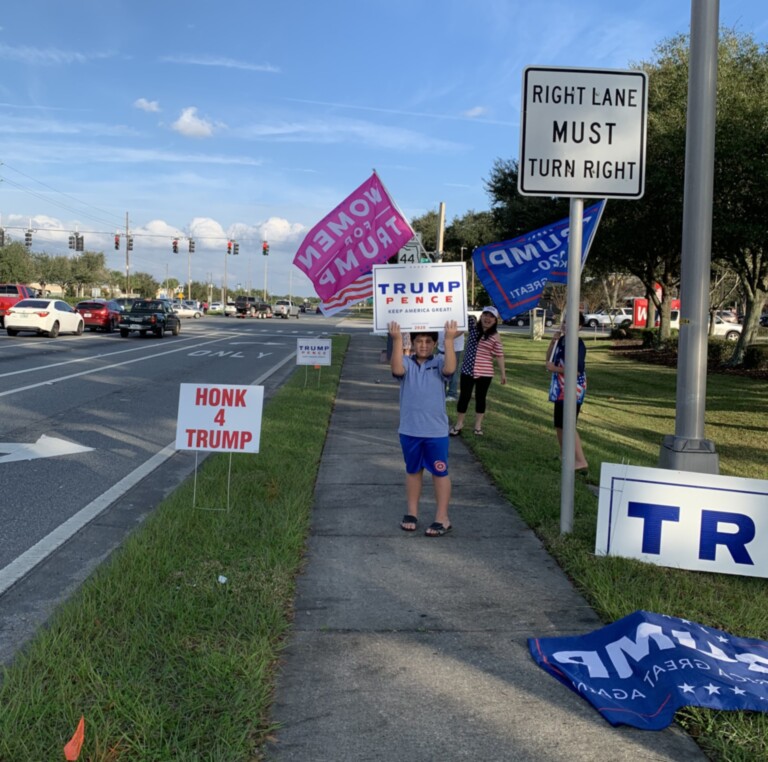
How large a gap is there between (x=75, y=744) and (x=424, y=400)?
3521 millimetres

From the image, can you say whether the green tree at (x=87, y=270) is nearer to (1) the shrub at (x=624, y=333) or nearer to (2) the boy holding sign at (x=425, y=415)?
(1) the shrub at (x=624, y=333)

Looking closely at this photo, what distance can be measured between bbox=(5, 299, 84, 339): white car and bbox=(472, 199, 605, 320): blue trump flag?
26013 millimetres

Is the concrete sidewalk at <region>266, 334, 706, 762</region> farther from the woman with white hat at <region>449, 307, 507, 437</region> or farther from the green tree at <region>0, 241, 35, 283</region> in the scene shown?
the green tree at <region>0, 241, 35, 283</region>

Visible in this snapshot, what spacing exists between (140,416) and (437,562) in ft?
24.8

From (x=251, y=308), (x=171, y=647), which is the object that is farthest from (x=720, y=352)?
(x=251, y=308)

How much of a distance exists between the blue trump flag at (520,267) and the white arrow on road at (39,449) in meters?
4.85

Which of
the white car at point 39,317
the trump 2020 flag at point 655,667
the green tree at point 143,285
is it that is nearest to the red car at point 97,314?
the white car at point 39,317

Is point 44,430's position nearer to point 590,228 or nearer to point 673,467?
point 590,228

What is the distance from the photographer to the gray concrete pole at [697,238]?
570 centimetres

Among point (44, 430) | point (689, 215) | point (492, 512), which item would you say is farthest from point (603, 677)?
point (44, 430)

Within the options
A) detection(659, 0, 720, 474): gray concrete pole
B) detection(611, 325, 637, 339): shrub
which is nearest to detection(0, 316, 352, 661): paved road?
detection(659, 0, 720, 474): gray concrete pole

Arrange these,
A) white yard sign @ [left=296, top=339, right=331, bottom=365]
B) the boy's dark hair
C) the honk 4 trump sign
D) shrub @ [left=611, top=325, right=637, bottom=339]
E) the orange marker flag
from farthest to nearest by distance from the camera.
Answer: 1. shrub @ [left=611, top=325, right=637, bottom=339]
2. white yard sign @ [left=296, top=339, right=331, bottom=365]
3. the honk 4 trump sign
4. the boy's dark hair
5. the orange marker flag

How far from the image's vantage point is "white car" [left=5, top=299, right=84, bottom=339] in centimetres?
2995

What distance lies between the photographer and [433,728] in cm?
320
